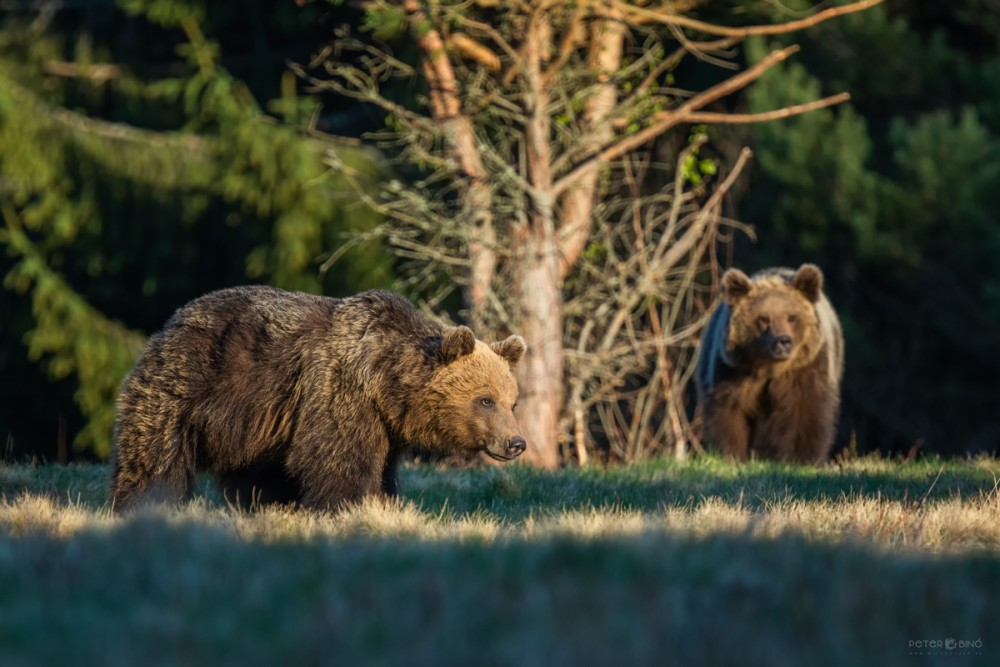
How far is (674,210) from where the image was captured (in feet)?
45.8

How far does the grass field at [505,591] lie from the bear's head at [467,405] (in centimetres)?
140

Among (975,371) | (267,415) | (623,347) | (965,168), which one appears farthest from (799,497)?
(975,371)

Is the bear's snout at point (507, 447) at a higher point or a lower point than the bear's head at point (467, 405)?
lower

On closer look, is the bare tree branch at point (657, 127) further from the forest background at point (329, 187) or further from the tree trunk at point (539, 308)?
the forest background at point (329, 187)

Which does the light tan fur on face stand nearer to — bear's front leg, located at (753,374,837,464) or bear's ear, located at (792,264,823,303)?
bear's front leg, located at (753,374,837,464)

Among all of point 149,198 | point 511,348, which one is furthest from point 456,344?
point 149,198

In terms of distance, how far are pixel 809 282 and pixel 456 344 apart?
5.56m

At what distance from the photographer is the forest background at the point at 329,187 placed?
62.9ft

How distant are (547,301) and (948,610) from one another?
886cm

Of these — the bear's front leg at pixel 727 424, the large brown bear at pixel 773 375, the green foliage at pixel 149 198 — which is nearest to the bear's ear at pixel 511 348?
the large brown bear at pixel 773 375

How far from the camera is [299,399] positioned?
304 inches

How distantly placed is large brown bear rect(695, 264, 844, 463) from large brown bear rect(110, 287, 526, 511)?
15.9 feet

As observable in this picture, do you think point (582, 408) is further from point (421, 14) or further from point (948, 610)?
point (948, 610)

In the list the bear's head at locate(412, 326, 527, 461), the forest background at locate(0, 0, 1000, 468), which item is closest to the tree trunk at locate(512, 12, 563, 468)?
the forest background at locate(0, 0, 1000, 468)
